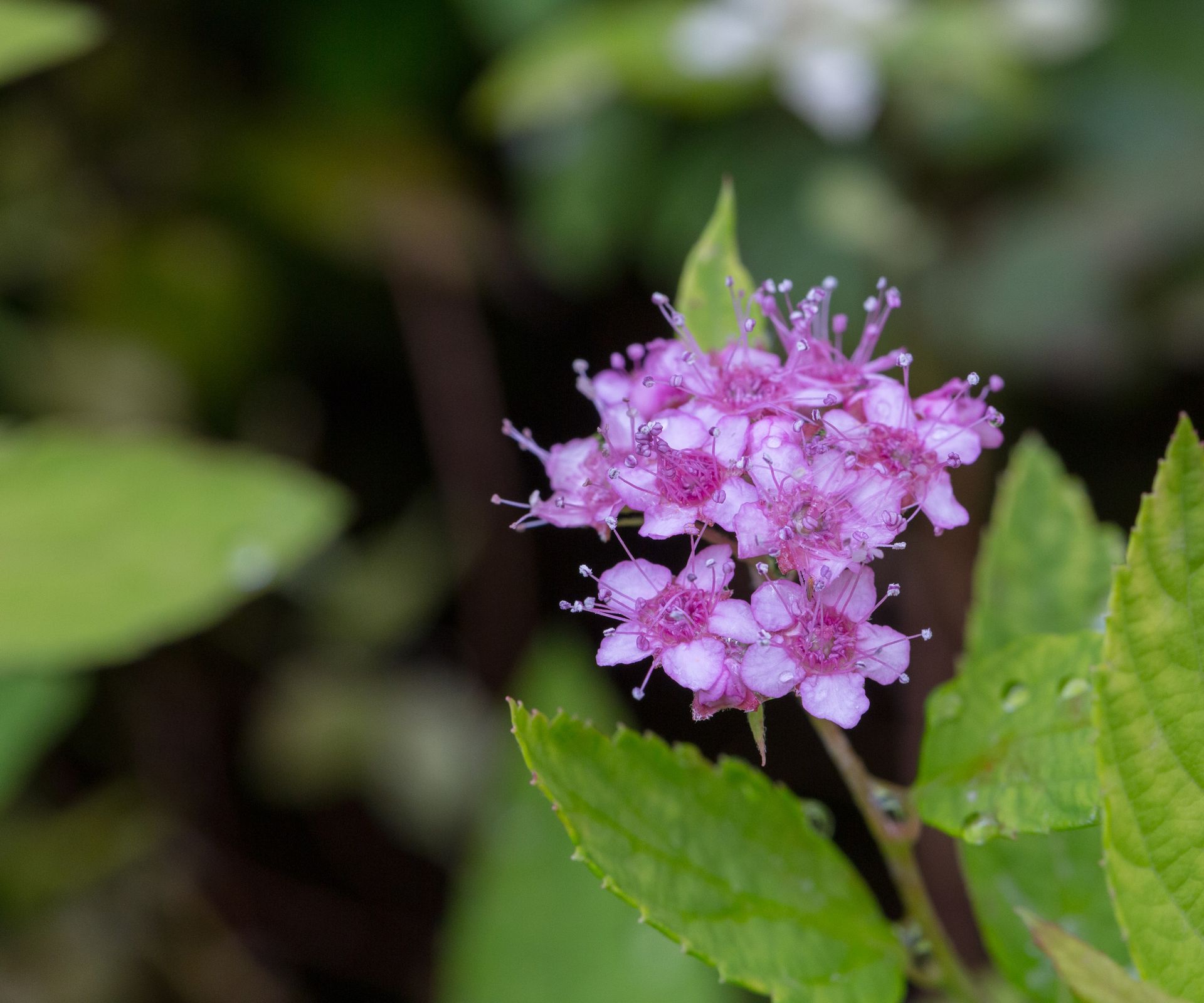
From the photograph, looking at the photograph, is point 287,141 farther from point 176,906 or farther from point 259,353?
point 176,906

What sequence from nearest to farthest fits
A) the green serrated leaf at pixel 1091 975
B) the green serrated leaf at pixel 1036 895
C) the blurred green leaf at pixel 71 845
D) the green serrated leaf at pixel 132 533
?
the green serrated leaf at pixel 1091 975 → the green serrated leaf at pixel 1036 895 → the green serrated leaf at pixel 132 533 → the blurred green leaf at pixel 71 845

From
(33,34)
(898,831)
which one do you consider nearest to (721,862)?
(898,831)

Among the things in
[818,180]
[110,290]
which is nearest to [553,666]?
[818,180]

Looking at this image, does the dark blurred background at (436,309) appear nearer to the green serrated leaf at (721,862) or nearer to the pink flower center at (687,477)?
the green serrated leaf at (721,862)

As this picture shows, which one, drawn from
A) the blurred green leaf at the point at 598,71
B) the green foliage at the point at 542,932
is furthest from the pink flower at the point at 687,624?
the blurred green leaf at the point at 598,71

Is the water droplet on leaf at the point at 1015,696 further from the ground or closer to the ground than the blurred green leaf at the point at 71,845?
further from the ground
